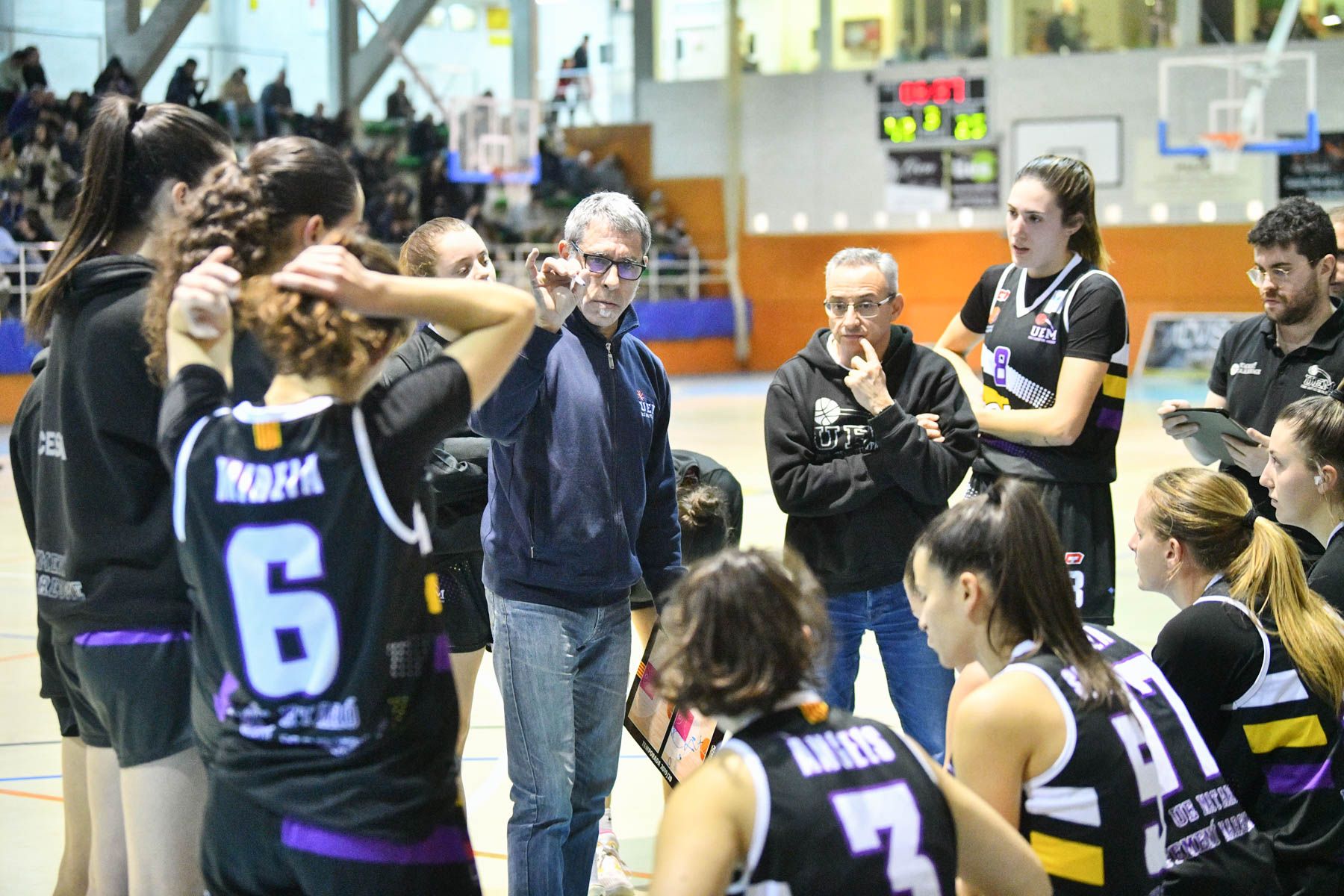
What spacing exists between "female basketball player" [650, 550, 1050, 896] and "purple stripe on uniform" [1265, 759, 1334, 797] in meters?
1.12

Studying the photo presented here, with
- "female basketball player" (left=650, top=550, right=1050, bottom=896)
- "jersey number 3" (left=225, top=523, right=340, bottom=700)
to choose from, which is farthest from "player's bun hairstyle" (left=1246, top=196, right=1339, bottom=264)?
"jersey number 3" (left=225, top=523, right=340, bottom=700)

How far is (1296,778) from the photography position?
2.86m

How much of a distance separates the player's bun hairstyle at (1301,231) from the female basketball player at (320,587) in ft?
10.8

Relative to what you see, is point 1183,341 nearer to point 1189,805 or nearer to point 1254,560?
point 1254,560

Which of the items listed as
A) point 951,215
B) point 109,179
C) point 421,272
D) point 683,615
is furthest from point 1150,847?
point 951,215

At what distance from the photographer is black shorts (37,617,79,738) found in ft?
9.71

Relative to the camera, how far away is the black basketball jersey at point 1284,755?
284 centimetres

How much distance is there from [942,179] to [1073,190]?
765 inches

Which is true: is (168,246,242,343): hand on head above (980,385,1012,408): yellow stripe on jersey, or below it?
above

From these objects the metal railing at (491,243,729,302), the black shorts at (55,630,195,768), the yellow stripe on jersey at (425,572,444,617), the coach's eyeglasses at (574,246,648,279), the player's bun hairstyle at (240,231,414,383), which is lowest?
the black shorts at (55,630,195,768)

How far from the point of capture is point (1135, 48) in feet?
70.9

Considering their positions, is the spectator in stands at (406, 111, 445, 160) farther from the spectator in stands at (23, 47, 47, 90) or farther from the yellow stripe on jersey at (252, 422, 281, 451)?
the yellow stripe on jersey at (252, 422, 281, 451)

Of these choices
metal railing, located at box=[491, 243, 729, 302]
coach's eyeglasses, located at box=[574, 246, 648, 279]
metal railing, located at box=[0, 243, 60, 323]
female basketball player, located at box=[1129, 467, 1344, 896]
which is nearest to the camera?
female basketball player, located at box=[1129, 467, 1344, 896]

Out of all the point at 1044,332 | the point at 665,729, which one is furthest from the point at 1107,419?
the point at 665,729
